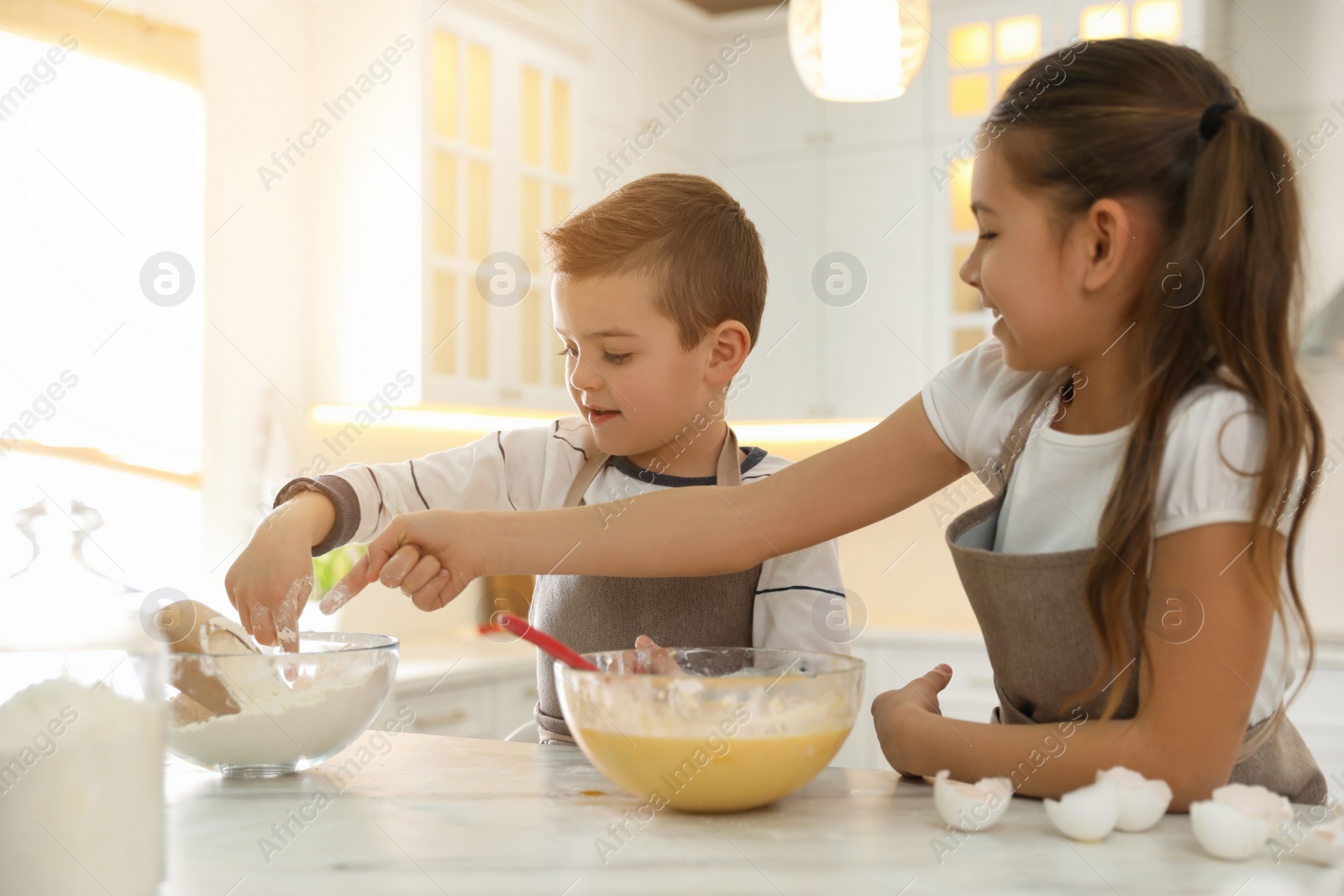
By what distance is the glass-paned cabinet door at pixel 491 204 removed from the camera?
2721mm

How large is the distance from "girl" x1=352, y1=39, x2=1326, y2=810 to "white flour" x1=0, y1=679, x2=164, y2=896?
1.19ft

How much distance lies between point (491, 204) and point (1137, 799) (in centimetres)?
244

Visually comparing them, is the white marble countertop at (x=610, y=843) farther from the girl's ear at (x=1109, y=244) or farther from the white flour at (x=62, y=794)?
the girl's ear at (x=1109, y=244)

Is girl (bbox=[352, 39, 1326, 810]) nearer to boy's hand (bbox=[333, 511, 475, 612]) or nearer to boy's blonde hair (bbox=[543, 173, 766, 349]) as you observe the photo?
boy's hand (bbox=[333, 511, 475, 612])

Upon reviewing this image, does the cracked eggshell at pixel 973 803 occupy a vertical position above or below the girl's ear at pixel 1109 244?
below

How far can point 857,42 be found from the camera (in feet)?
6.00

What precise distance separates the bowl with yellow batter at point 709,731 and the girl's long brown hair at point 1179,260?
211 mm

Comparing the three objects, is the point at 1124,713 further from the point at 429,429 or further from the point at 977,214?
the point at 429,429

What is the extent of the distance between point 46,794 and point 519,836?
25 centimetres

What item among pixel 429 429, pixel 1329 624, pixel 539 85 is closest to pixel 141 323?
pixel 429 429

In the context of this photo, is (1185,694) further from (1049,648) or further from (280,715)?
(280,715)

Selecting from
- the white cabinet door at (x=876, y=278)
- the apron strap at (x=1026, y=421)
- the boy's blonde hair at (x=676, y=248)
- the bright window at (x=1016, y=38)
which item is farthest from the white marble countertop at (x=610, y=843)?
the bright window at (x=1016, y=38)

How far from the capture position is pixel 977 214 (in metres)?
0.90

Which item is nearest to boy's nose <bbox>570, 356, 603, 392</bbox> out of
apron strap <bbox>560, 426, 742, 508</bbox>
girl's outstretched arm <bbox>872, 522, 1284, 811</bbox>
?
apron strap <bbox>560, 426, 742, 508</bbox>
